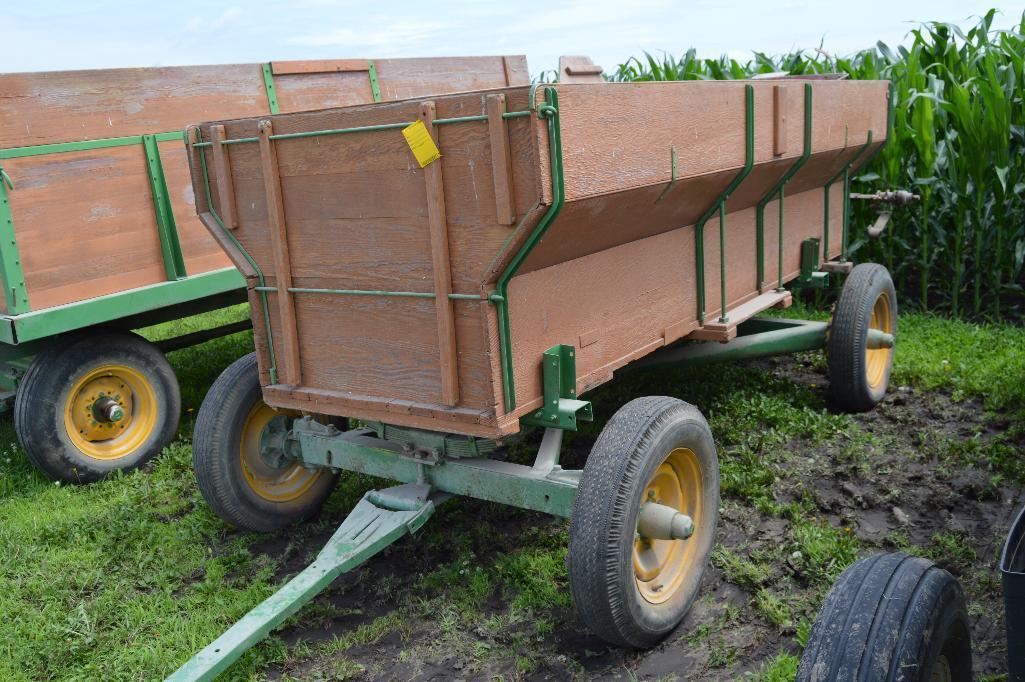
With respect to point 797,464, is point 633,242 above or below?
above

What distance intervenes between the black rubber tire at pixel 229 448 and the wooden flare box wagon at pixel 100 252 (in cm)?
141

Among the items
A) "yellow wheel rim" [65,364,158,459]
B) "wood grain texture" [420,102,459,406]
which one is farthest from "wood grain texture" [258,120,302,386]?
"yellow wheel rim" [65,364,158,459]

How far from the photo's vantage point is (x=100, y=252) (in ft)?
16.4

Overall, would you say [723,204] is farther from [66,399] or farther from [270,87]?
[66,399]

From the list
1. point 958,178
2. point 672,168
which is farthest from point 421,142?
point 958,178

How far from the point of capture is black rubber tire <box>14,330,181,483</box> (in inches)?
193

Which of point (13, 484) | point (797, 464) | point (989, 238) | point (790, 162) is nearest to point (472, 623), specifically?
point (797, 464)

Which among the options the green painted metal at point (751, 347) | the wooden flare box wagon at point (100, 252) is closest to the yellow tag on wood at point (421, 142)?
the green painted metal at point (751, 347)

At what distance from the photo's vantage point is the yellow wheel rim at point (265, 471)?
161 inches

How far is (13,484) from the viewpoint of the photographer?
5.09 m

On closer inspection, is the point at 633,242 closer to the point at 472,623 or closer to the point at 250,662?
the point at 472,623

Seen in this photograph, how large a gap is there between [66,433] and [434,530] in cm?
231

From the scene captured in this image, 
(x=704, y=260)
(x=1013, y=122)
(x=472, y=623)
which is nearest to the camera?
(x=472, y=623)

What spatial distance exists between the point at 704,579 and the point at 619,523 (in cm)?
95
